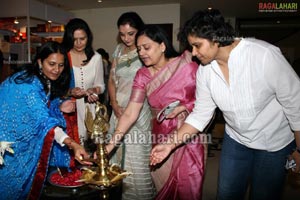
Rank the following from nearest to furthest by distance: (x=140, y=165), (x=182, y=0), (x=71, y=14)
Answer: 1. (x=140, y=165)
2. (x=182, y=0)
3. (x=71, y=14)

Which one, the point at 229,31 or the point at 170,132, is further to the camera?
the point at 170,132

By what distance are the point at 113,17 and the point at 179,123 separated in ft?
17.2

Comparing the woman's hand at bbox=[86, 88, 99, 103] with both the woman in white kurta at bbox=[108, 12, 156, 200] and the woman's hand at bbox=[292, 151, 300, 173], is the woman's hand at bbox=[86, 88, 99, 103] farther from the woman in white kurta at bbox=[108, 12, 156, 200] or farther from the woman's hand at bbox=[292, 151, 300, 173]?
the woman's hand at bbox=[292, 151, 300, 173]

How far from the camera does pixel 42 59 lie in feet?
4.64

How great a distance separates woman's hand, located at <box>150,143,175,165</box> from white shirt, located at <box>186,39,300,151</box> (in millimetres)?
315

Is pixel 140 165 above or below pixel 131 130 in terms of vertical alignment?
below

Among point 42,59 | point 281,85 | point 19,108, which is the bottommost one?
point 19,108

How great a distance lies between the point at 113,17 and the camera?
6.21 metres

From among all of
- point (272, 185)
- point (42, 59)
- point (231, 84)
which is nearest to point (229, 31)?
point (231, 84)

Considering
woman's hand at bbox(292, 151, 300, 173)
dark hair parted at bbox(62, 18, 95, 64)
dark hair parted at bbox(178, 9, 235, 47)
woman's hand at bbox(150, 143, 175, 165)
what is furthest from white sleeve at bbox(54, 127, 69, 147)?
woman's hand at bbox(292, 151, 300, 173)

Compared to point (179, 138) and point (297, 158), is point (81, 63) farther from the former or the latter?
point (297, 158)

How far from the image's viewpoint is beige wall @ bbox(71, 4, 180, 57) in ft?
19.0

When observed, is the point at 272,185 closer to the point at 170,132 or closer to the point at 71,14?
the point at 170,132

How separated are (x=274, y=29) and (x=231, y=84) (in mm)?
7855
